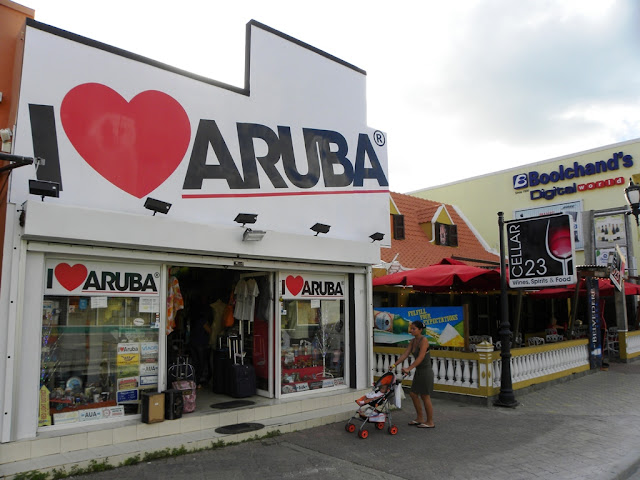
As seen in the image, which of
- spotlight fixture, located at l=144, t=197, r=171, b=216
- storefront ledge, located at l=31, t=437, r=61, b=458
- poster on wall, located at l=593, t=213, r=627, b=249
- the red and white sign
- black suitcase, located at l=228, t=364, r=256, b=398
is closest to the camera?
storefront ledge, located at l=31, t=437, r=61, b=458

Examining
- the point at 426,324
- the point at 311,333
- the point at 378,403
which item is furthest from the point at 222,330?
the point at 426,324

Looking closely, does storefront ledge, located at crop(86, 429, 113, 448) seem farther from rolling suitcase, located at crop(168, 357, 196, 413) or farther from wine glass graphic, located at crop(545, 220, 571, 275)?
wine glass graphic, located at crop(545, 220, 571, 275)

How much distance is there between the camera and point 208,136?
8.02m

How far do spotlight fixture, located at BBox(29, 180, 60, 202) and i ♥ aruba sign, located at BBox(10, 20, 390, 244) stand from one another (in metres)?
0.38

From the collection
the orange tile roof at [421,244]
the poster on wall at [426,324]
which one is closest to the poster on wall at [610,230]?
the orange tile roof at [421,244]

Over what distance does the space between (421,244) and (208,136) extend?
13.5 meters

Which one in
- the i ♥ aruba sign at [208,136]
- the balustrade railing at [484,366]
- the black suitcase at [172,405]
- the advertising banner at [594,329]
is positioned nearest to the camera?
the i ♥ aruba sign at [208,136]

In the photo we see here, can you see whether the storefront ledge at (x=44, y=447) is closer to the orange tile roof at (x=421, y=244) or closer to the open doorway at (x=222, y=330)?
the open doorway at (x=222, y=330)

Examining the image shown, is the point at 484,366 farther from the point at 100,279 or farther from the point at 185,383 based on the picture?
the point at 100,279

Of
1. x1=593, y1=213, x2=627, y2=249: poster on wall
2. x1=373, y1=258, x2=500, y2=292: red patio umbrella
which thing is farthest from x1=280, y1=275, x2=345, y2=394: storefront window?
x1=593, y1=213, x2=627, y2=249: poster on wall

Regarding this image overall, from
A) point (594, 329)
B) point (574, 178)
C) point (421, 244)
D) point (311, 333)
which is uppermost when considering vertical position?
point (574, 178)

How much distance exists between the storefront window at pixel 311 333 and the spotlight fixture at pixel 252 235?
133 centimetres

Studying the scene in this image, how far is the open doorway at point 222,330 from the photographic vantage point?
8953 millimetres

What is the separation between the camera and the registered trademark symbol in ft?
35.4
